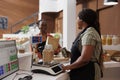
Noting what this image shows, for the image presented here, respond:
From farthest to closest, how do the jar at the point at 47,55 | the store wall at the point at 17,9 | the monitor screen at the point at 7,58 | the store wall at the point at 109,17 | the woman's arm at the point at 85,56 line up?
the store wall at the point at 17,9
the store wall at the point at 109,17
the jar at the point at 47,55
the woman's arm at the point at 85,56
the monitor screen at the point at 7,58

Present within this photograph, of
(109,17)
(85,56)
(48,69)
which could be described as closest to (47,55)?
(48,69)

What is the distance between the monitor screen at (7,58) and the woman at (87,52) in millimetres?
496

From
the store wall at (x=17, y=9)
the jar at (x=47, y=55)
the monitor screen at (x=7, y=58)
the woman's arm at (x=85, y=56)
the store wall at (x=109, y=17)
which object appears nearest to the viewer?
the monitor screen at (x=7, y=58)

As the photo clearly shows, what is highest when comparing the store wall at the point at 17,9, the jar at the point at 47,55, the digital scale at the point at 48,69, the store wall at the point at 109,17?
the store wall at the point at 17,9

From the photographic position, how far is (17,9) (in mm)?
9555

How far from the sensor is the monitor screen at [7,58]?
1479mm

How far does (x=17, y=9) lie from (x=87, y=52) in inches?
329

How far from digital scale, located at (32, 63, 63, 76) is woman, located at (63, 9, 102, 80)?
7cm

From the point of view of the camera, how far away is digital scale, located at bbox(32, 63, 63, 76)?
176cm

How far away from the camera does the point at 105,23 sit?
4.17 metres

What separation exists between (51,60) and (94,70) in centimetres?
46

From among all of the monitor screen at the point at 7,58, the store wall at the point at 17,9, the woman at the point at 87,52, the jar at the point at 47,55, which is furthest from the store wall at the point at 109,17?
the store wall at the point at 17,9

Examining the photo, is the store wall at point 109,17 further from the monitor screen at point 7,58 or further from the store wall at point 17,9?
the store wall at point 17,9

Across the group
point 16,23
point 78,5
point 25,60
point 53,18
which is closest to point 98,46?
point 25,60
